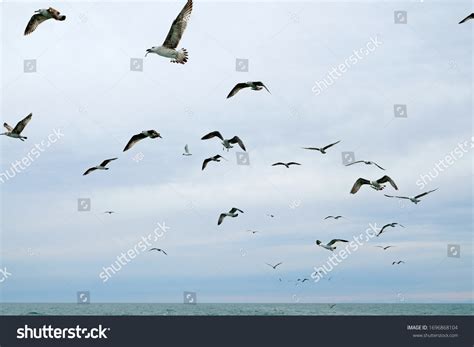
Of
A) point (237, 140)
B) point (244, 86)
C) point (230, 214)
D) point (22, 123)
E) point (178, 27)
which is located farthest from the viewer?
point (230, 214)

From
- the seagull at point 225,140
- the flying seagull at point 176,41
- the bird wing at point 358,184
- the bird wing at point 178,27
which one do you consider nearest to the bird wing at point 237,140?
the seagull at point 225,140

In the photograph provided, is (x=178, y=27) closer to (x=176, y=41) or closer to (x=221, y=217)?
(x=176, y=41)

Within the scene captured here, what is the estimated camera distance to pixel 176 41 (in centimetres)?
2616

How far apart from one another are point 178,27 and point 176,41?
725 mm

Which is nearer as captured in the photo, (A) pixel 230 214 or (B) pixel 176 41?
(B) pixel 176 41

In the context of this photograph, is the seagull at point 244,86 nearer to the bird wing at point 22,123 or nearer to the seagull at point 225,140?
the seagull at point 225,140

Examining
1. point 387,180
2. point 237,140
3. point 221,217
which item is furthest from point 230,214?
point 387,180

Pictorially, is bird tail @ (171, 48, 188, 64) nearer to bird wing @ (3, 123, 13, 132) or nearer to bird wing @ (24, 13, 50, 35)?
bird wing @ (24, 13, 50, 35)

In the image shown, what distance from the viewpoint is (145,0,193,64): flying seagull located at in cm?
2525

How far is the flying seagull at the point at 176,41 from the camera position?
25.2 m
